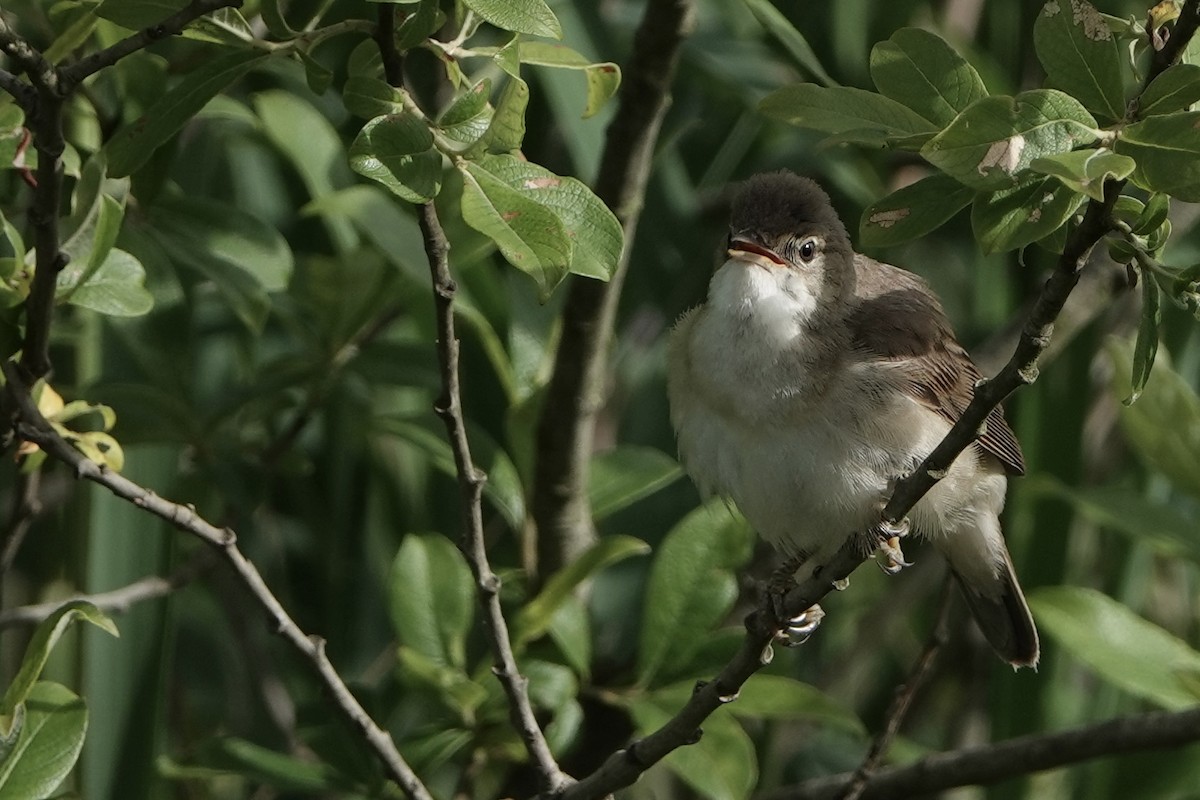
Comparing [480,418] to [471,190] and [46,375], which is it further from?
[471,190]

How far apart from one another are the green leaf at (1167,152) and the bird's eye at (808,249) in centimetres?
139

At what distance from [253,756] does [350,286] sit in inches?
32.1

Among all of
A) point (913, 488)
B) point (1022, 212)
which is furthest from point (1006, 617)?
point (1022, 212)

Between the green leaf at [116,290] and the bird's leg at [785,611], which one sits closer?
the green leaf at [116,290]

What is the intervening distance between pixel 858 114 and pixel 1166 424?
1391 millimetres

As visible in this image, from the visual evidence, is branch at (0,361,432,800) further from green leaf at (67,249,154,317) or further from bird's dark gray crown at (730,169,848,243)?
bird's dark gray crown at (730,169,848,243)

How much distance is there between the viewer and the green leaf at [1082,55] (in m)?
1.57

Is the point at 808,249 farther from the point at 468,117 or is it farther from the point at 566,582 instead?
the point at 468,117

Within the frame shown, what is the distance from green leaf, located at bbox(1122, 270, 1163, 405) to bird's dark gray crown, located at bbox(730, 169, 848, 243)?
4.10 feet

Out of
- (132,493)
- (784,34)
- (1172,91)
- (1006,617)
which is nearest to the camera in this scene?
(1172,91)

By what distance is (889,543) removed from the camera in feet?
7.50

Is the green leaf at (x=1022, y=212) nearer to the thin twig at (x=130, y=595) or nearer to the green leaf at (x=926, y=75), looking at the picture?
the green leaf at (x=926, y=75)

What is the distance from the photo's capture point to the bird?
8.87 ft

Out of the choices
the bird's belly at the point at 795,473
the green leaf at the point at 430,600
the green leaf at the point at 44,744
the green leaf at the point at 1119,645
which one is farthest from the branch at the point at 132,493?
the green leaf at the point at 1119,645
